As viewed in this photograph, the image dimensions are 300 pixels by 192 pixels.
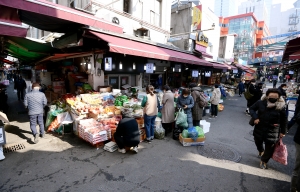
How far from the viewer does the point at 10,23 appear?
153 inches

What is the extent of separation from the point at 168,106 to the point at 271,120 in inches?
134

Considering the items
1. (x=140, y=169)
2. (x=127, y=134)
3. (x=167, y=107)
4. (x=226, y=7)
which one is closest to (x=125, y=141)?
(x=127, y=134)

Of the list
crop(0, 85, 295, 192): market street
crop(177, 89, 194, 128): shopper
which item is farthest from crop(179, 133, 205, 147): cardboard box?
crop(177, 89, 194, 128): shopper

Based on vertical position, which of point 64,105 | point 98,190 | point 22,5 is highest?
point 22,5

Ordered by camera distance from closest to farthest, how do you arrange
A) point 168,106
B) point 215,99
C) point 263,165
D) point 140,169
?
1. point 140,169
2. point 263,165
3. point 168,106
4. point 215,99

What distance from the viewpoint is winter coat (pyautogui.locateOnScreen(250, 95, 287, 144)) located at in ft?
12.7

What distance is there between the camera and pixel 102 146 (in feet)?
18.2

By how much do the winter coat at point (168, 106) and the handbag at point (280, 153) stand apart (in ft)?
11.4

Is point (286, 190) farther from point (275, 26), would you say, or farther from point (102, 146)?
point (275, 26)

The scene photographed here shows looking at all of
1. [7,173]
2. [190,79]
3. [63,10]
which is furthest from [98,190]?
[190,79]

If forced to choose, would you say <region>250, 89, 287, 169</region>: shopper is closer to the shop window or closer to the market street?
the market street

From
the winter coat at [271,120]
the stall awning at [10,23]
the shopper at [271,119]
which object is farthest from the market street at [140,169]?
the stall awning at [10,23]

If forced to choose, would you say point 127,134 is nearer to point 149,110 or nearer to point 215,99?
point 149,110

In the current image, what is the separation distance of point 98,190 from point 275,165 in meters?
4.90
